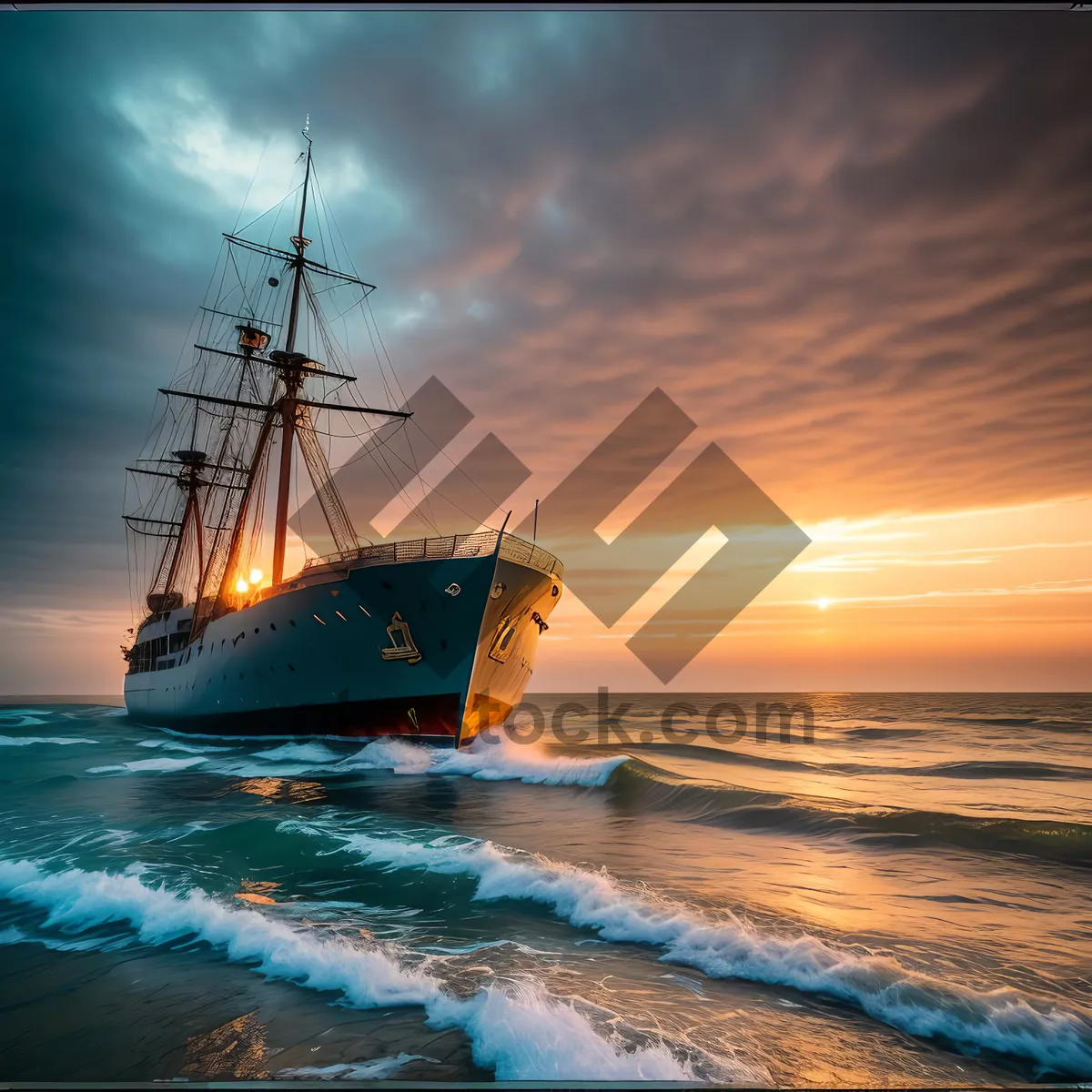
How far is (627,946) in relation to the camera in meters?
7.00

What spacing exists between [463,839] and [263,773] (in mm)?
13591

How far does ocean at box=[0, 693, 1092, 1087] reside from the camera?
472cm

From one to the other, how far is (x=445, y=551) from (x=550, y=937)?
1607cm

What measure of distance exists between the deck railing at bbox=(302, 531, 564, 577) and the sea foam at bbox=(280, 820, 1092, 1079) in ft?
42.5

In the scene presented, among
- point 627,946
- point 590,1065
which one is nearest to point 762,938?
point 627,946

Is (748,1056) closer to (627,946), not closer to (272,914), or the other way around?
(627,946)

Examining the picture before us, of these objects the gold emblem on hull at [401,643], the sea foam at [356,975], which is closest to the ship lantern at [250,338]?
the gold emblem on hull at [401,643]

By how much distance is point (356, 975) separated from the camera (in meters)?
5.96

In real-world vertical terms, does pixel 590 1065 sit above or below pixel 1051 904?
above

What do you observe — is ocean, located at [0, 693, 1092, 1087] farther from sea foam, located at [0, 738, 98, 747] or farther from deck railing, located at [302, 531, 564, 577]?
sea foam, located at [0, 738, 98, 747]

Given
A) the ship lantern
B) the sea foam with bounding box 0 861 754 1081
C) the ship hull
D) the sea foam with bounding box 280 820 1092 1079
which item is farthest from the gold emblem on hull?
the ship lantern

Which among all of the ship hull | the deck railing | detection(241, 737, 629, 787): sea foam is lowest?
detection(241, 737, 629, 787): sea foam

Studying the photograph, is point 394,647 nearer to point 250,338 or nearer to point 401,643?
point 401,643

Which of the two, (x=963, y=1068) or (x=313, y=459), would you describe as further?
(x=313, y=459)
